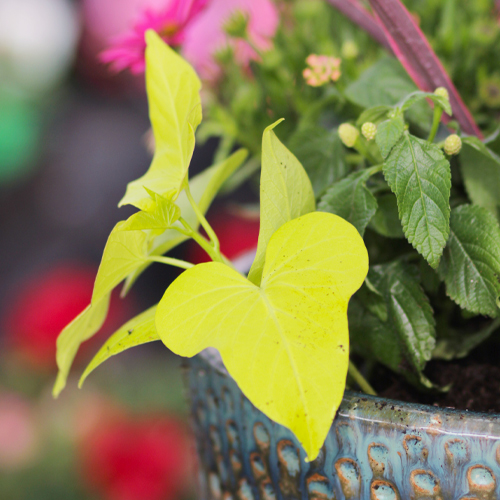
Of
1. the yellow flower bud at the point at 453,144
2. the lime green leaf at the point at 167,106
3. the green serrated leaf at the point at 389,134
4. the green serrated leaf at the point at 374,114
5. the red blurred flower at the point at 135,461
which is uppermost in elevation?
the lime green leaf at the point at 167,106

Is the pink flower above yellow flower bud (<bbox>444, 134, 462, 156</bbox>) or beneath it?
above

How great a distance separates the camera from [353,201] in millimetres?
159

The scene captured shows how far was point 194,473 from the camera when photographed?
23cm

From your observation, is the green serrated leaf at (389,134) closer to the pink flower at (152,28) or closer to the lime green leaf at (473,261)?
the lime green leaf at (473,261)

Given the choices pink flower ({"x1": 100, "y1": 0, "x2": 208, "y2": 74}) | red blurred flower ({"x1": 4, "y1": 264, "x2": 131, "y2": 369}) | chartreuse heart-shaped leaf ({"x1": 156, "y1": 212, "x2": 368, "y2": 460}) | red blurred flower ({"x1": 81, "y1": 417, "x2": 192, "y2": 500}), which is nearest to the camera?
chartreuse heart-shaped leaf ({"x1": 156, "y1": 212, "x2": 368, "y2": 460})

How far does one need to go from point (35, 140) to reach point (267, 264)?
83 centimetres

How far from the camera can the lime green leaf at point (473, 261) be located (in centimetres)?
15

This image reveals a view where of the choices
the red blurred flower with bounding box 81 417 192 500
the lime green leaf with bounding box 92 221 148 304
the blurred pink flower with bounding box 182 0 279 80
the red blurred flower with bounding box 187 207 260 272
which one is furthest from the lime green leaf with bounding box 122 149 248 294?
the red blurred flower with bounding box 187 207 260 272

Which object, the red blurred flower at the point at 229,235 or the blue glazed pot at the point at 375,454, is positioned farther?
the red blurred flower at the point at 229,235

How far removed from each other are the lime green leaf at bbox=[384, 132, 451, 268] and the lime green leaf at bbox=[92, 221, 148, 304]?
0.07 metres

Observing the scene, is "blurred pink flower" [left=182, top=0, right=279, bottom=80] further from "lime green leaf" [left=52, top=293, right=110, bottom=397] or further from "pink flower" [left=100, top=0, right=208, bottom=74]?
"lime green leaf" [left=52, top=293, right=110, bottom=397]

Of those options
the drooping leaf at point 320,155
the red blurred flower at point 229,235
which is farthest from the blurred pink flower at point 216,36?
the red blurred flower at point 229,235

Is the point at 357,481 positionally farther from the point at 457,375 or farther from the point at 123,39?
the point at 123,39

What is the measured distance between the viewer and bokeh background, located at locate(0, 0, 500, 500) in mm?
278
